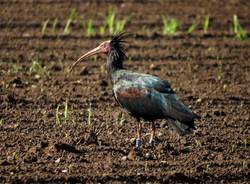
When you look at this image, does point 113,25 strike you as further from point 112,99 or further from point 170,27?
point 112,99

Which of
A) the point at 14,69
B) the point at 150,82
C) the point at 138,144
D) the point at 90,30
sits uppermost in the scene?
the point at 90,30

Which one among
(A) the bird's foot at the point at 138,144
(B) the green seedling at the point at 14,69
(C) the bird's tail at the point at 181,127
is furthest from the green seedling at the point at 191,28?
(C) the bird's tail at the point at 181,127

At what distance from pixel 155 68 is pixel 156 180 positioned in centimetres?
526

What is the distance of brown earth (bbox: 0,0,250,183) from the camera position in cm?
841

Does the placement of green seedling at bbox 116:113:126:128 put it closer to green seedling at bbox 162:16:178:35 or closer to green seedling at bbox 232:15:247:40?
green seedling at bbox 162:16:178:35

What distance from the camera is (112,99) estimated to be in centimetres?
1148

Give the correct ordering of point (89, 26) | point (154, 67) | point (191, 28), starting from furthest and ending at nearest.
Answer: point (191, 28) < point (89, 26) < point (154, 67)

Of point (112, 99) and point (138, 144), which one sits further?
point (112, 99)

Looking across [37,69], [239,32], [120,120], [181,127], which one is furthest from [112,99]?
[239,32]

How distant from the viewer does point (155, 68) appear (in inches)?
516

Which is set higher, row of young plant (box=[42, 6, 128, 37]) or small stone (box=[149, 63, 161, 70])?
row of young plant (box=[42, 6, 128, 37])

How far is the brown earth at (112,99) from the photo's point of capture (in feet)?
27.6

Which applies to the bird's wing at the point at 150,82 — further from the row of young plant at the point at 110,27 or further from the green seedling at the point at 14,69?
the row of young plant at the point at 110,27

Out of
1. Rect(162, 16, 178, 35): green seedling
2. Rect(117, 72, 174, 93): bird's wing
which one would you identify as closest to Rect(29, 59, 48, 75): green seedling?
Rect(162, 16, 178, 35): green seedling
